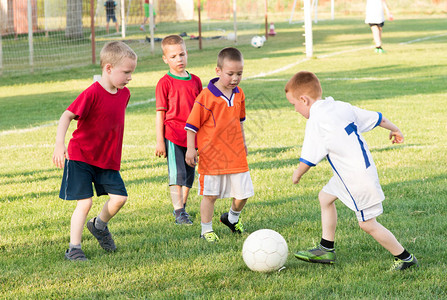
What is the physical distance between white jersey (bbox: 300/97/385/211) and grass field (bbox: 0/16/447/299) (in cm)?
53

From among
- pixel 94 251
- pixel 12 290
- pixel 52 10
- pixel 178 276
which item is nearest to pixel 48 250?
pixel 94 251

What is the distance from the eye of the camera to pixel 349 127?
3600mm

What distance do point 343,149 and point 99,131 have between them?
1.67 metres

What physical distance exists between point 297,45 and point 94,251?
2092 centimetres

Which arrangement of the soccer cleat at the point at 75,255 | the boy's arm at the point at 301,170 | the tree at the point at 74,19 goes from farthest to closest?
the tree at the point at 74,19 < the soccer cleat at the point at 75,255 < the boy's arm at the point at 301,170

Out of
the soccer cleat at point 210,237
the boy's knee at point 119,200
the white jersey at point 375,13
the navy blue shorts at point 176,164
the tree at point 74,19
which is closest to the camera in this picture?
→ the boy's knee at point 119,200

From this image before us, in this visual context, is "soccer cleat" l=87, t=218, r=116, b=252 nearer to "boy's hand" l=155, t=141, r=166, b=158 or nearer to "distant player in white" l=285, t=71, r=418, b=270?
"boy's hand" l=155, t=141, r=166, b=158

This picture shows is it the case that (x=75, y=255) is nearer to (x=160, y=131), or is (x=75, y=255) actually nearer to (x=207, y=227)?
(x=207, y=227)

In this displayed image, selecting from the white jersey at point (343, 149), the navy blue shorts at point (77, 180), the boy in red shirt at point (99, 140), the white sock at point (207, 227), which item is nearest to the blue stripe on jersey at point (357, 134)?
the white jersey at point (343, 149)

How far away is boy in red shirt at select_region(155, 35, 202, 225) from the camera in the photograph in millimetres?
4930

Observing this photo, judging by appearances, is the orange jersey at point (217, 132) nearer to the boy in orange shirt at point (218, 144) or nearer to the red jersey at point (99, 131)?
the boy in orange shirt at point (218, 144)

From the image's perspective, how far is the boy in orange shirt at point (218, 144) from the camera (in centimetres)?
448

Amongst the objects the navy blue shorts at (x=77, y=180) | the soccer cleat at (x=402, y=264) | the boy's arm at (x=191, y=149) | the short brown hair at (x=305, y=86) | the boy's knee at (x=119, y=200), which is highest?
the short brown hair at (x=305, y=86)

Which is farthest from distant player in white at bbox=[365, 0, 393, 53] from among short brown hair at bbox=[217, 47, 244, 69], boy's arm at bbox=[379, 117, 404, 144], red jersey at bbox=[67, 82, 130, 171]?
red jersey at bbox=[67, 82, 130, 171]
